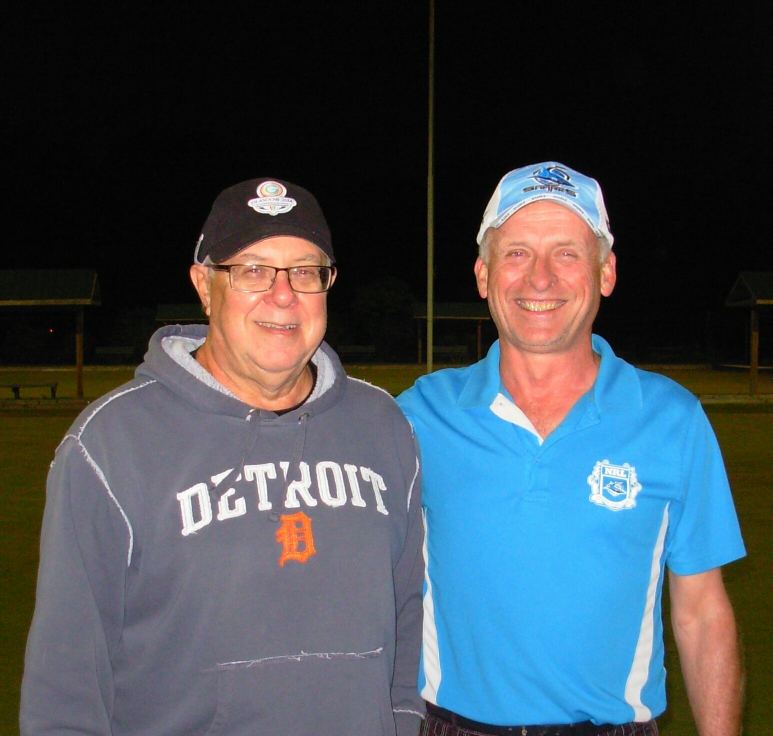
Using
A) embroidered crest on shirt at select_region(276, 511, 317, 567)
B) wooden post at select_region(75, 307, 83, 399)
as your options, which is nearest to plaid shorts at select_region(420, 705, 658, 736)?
embroidered crest on shirt at select_region(276, 511, 317, 567)

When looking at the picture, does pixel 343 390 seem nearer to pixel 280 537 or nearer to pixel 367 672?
pixel 280 537

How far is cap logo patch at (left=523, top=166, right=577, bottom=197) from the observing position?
256cm

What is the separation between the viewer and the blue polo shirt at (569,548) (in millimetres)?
2312

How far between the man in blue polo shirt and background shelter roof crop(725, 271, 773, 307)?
24.2 metres

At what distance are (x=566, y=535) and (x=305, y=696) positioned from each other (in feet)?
2.67

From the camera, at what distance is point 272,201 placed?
91.8 inches

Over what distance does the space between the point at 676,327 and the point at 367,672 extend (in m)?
53.1

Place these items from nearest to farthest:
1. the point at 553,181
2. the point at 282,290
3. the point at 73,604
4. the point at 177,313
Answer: the point at 73,604 < the point at 282,290 < the point at 553,181 < the point at 177,313

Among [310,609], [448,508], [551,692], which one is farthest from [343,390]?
[551,692]

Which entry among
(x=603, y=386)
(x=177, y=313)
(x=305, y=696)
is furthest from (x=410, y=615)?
(x=177, y=313)

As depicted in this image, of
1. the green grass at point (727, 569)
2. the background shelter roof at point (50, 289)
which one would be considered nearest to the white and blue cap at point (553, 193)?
the green grass at point (727, 569)

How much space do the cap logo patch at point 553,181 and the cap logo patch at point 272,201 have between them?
74 cm

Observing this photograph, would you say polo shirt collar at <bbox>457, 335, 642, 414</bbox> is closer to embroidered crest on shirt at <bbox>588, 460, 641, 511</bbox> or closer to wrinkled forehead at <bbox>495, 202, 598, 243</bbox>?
embroidered crest on shirt at <bbox>588, 460, 641, 511</bbox>

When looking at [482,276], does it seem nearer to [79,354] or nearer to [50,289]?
[79,354]
